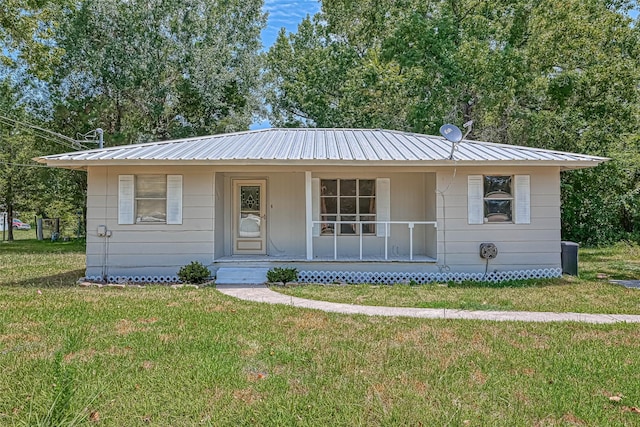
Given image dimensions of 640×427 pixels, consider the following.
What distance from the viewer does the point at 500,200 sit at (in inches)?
388

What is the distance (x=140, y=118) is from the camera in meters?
20.8

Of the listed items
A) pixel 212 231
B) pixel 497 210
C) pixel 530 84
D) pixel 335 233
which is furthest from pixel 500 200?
pixel 530 84

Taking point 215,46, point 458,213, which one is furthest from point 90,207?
point 215,46

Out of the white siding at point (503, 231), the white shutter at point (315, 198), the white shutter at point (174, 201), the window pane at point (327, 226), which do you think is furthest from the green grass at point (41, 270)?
the white siding at point (503, 231)

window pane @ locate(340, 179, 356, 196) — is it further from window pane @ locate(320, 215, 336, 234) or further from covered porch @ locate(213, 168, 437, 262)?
window pane @ locate(320, 215, 336, 234)

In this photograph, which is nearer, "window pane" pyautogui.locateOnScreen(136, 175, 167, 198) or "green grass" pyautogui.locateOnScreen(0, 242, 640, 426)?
"green grass" pyautogui.locateOnScreen(0, 242, 640, 426)

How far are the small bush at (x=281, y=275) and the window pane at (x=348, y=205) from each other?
2.54m

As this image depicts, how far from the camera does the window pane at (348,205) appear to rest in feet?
36.7

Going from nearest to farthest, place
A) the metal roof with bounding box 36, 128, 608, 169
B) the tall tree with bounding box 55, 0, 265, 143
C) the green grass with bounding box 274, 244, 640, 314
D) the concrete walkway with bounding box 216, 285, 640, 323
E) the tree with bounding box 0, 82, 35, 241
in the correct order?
the concrete walkway with bounding box 216, 285, 640, 323
the green grass with bounding box 274, 244, 640, 314
the metal roof with bounding box 36, 128, 608, 169
the tall tree with bounding box 55, 0, 265, 143
the tree with bounding box 0, 82, 35, 241

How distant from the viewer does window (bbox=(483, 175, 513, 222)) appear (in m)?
9.84

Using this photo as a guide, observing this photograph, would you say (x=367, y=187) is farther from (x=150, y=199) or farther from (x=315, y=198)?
(x=150, y=199)

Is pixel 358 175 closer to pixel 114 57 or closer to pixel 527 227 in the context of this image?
pixel 527 227

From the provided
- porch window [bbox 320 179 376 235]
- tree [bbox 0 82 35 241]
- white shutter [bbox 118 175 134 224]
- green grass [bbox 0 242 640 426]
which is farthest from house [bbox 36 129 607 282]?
tree [bbox 0 82 35 241]

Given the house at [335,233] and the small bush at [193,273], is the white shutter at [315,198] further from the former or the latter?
the small bush at [193,273]
